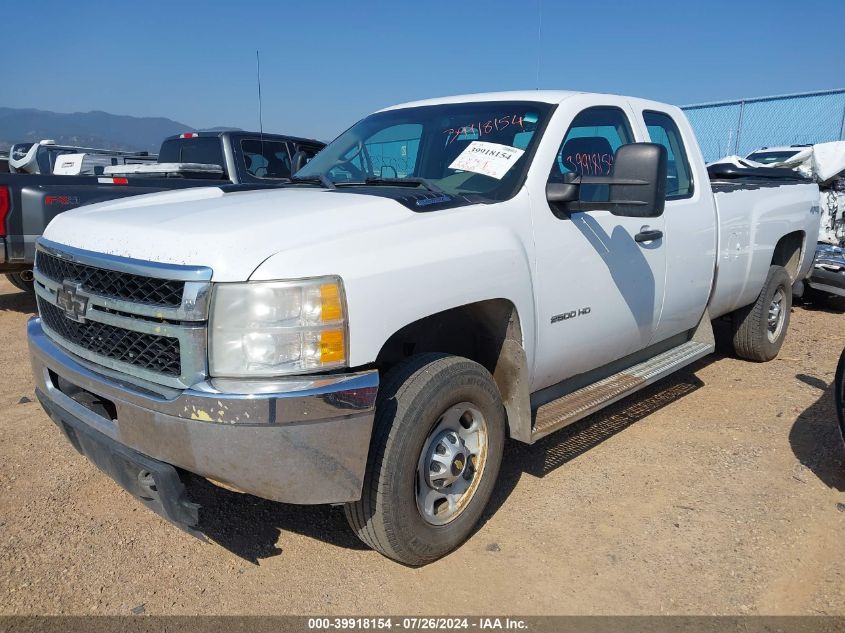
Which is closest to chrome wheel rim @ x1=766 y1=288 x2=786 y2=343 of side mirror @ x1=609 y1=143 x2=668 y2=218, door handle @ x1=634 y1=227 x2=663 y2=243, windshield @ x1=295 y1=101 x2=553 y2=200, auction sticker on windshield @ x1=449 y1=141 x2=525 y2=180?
door handle @ x1=634 y1=227 x2=663 y2=243

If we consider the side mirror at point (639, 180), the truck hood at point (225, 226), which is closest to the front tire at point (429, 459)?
the truck hood at point (225, 226)

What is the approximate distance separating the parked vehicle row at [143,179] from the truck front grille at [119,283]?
1.12m

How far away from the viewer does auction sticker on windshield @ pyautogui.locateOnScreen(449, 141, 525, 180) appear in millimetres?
3234

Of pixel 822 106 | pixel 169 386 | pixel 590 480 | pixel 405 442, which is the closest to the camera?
pixel 169 386

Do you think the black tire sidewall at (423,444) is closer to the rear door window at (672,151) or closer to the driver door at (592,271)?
the driver door at (592,271)

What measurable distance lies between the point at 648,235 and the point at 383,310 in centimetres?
200

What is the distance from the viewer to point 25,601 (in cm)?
260

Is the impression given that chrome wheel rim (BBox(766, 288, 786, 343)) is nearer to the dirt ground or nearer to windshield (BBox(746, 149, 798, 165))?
the dirt ground

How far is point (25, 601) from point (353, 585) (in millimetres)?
1246

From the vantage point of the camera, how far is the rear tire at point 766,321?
5.52m

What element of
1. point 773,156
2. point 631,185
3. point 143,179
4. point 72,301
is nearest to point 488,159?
point 631,185

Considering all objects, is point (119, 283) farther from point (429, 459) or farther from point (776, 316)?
point (776, 316)

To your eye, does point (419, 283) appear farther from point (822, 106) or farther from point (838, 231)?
point (822, 106)

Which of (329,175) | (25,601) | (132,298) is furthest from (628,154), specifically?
(25,601)
